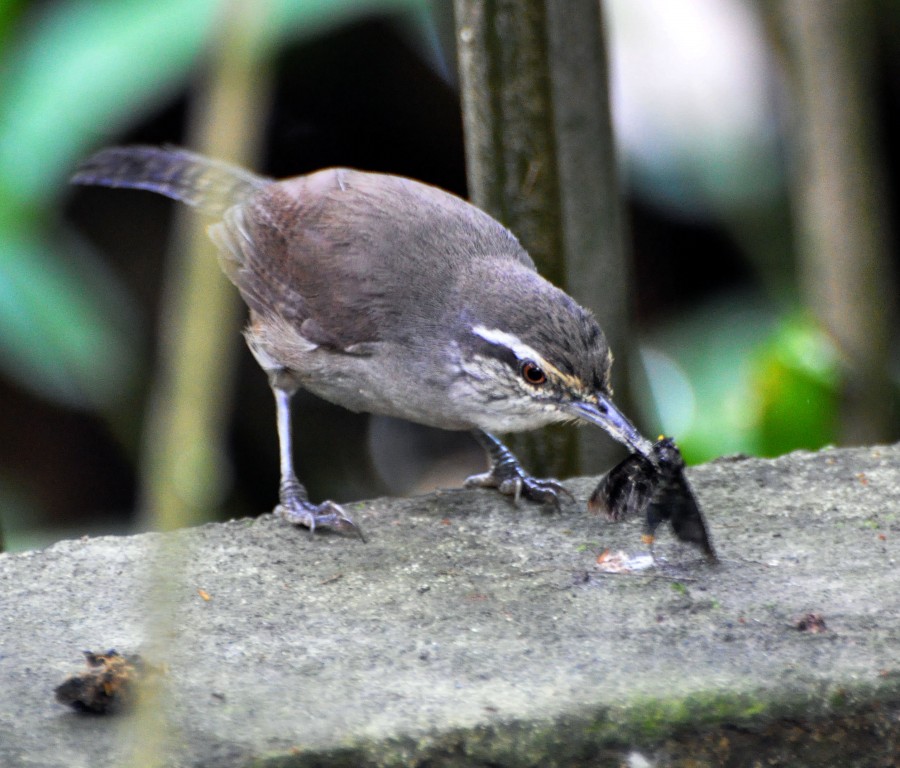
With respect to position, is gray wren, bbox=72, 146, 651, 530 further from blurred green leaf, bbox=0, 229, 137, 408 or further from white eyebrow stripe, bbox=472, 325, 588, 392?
blurred green leaf, bbox=0, 229, 137, 408

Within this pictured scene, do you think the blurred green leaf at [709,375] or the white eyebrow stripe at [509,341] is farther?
the blurred green leaf at [709,375]

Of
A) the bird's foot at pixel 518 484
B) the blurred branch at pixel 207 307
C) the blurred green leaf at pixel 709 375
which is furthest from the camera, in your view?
the blurred green leaf at pixel 709 375

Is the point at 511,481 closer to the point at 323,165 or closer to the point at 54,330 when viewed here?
the point at 54,330

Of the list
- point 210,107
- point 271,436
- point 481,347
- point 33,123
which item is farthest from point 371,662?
point 271,436

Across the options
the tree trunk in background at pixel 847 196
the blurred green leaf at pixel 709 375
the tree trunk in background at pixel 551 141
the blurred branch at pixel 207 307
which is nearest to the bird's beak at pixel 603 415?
the tree trunk in background at pixel 551 141

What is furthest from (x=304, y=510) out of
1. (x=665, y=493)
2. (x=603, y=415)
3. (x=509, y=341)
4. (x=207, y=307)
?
(x=207, y=307)

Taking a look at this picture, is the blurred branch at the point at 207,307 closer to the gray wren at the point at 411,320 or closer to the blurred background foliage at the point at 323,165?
the gray wren at the point at 411,320
